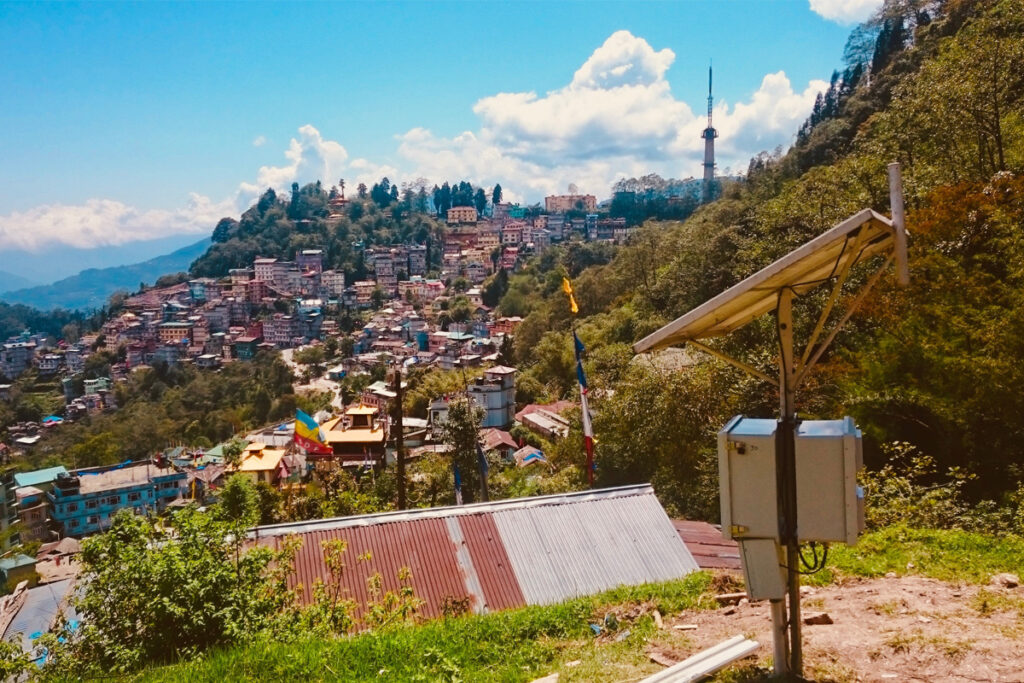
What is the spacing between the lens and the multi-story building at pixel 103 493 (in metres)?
41.0

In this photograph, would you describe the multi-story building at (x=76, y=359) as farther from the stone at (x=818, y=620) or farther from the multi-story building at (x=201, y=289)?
the stone at (x=818, y=620)

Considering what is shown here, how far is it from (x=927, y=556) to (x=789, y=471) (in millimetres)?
3681

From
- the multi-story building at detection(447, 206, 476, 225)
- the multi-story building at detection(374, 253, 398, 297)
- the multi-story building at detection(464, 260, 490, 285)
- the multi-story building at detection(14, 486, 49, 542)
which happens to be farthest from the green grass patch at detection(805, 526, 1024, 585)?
the multi-story building at detection(447, 206, 476, 225)

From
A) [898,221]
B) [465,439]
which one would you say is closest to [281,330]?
[465,439]

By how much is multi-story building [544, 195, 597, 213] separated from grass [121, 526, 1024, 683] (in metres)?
145

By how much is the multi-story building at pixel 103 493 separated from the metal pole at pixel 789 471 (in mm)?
45700

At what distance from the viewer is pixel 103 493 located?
41.9 metres

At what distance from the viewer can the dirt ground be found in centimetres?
310

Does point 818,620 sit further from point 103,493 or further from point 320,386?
point 320,386

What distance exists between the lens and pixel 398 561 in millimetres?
7281

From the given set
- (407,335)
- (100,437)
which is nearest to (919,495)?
(100,437)

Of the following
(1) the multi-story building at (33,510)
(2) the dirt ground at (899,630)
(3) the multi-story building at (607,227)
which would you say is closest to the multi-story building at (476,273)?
(3) the multi-story building at (607,227)

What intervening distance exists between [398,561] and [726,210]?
3304 cm

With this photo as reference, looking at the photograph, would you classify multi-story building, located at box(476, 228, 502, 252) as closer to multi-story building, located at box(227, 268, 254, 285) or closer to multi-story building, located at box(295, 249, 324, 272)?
multi-story building, located at box(295, 249, 324, 272)
